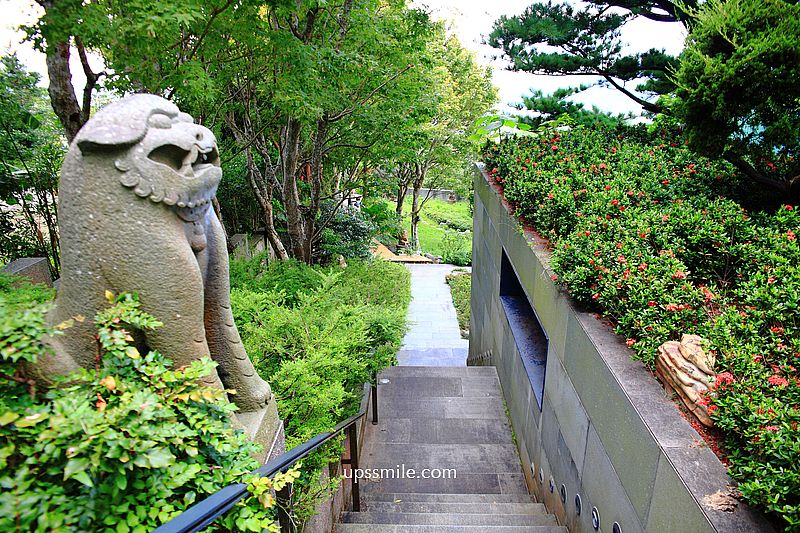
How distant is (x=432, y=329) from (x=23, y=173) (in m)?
9.34

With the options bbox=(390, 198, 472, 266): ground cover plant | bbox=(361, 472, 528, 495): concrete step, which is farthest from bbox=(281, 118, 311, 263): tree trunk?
bbox=(390, 198, 472, 266): ground cover plant

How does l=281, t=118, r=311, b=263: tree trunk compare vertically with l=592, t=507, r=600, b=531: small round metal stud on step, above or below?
above

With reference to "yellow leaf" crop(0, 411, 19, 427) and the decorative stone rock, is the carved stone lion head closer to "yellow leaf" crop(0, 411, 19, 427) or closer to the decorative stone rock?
"yellow leaf" crop(0, 411, 19, 427)

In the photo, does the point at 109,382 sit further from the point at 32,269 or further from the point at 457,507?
the point at 32,269

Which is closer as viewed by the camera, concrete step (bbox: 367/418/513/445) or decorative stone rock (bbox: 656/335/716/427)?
decorative stone rock (bbox: 656/335/716/427)

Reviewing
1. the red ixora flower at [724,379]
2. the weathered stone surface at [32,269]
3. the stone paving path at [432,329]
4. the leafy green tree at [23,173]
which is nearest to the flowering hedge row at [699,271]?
the red ixora flower at [724,379]

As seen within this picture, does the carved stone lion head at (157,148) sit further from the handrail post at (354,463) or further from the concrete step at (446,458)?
the concrete step at (446,458)

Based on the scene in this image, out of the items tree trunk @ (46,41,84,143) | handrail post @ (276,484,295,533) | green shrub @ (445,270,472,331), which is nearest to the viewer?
handrail post @ (276,484,295,533)

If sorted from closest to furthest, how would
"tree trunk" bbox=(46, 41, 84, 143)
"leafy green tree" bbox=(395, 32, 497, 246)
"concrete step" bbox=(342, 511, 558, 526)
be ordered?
"concrete step" bbox=(342, 511, 558, 526)
"tree trunk" bbox=(46, 41, 84, 143)
"leafy green tree" bbox=(395, 32, 497, 246)

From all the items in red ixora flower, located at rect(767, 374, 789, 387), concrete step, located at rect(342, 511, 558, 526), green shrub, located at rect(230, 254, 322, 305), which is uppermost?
red ixora flower, located at rect(767, 374, 789, 387)

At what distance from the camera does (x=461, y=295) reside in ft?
50.9

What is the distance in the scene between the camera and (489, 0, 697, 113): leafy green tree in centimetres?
732

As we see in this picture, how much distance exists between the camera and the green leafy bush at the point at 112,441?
1.42m

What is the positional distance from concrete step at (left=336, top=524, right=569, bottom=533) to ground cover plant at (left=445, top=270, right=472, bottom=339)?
28.8ft
